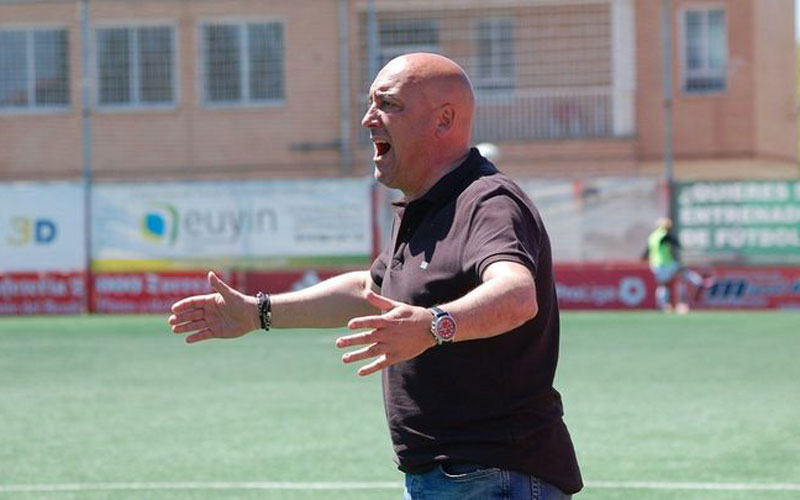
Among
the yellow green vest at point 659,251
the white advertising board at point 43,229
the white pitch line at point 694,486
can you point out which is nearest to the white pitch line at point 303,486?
the white pitch line at point 694,486

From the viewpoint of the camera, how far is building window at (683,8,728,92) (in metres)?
35.8

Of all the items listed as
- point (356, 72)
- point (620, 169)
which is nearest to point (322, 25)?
point (356, 72)

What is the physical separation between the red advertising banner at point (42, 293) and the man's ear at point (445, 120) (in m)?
24.7

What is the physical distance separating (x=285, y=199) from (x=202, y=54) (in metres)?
8.13

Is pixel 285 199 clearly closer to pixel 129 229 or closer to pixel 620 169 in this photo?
pixel 129 229

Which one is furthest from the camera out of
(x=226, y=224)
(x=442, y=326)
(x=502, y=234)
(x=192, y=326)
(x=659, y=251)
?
(x=226, y=224)

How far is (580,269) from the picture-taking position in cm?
2784

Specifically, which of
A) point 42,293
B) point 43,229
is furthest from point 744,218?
point 42,293

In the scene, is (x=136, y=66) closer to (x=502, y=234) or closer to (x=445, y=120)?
(x=445, y=120)

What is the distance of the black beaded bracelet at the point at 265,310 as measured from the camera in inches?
183

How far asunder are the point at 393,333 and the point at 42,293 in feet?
83.8

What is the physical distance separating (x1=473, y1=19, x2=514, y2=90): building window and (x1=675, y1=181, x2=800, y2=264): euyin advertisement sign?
858cm

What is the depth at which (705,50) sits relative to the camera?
36.0 m

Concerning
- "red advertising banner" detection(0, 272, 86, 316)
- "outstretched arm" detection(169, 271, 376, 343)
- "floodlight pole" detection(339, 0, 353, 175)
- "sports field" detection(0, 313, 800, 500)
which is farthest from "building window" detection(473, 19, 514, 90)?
"outstretched arm" detection(169, 271, 376, 343)
